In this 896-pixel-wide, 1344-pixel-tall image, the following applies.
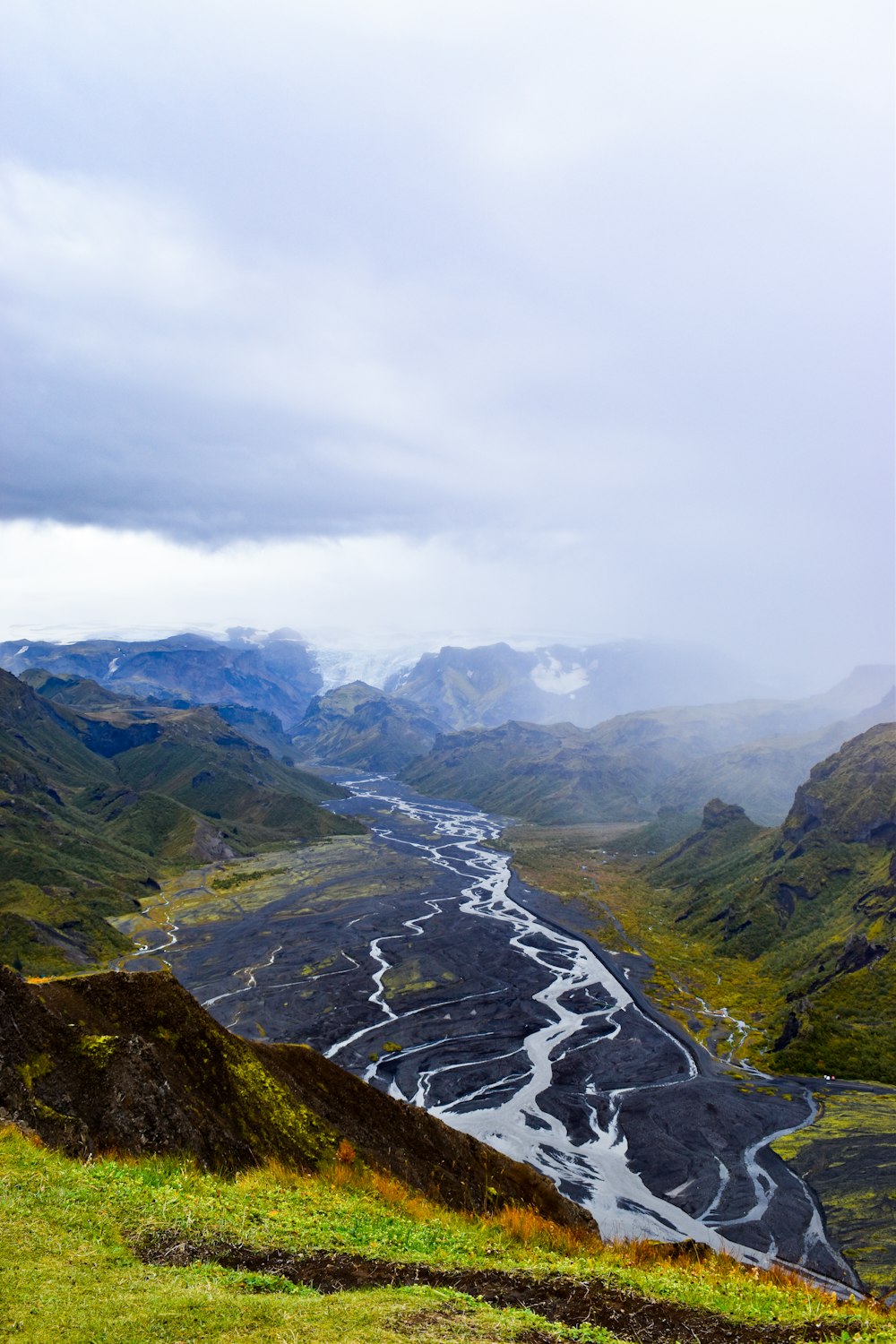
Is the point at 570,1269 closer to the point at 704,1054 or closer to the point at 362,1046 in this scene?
the point at 362,1046

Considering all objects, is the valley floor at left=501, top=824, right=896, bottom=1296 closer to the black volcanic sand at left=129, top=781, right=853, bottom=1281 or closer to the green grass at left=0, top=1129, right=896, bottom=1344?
the black volcanic sand at left=129, top=781, right=853, bottom=1281

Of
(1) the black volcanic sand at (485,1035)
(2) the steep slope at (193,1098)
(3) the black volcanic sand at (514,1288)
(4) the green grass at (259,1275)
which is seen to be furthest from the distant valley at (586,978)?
(3) the black volcanic sand at (514,1288)

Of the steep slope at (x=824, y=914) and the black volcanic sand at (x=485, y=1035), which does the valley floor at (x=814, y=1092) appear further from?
the steep slope at (x=824, y=914)

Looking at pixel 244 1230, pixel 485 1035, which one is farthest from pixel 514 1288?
pixel 485 1035

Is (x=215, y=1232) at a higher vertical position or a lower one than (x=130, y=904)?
higher

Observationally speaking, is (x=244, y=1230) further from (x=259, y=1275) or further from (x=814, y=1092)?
(x=814, y=1092)

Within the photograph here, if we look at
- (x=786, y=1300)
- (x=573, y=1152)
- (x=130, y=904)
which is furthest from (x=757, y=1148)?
(x=130, y=904)

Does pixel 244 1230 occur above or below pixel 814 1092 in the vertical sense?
above
